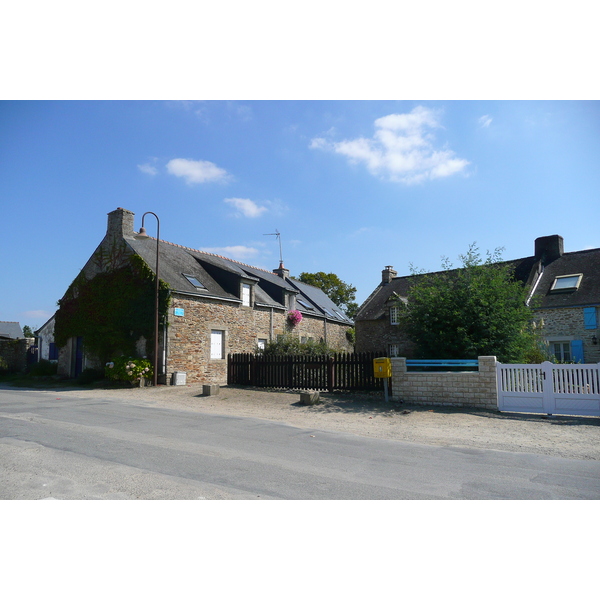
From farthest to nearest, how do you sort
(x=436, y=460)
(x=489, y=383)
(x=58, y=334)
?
(x=58, y=334) < (x=489, y=383) < (x=436, y=460)

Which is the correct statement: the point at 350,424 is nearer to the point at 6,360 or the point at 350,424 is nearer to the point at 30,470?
the point at 30,470

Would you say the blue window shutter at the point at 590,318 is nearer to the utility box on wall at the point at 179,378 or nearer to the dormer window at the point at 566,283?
the dormer window at the point at 566,283

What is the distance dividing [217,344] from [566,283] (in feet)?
56.8

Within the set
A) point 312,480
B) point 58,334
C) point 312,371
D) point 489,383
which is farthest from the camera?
point 58,334

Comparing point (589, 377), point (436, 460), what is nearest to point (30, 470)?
point (436, 460)

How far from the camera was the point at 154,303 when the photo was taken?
683 inches

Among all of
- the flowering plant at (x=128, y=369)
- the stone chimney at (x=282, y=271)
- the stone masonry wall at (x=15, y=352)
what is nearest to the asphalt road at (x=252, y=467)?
the flowering plant at (x=128, y=369)

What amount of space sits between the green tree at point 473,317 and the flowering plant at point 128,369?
1019 cm

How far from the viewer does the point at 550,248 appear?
24469 mm

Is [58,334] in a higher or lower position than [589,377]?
higher

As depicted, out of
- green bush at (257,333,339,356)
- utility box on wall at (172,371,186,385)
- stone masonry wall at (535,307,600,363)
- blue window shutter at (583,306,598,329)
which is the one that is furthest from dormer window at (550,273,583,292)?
utility box on wall at (172,371,186,385)

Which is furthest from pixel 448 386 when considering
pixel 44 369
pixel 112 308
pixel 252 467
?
pixel 44 369

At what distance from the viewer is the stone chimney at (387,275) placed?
3033 cm

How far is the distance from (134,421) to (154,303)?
8766 millimetres
